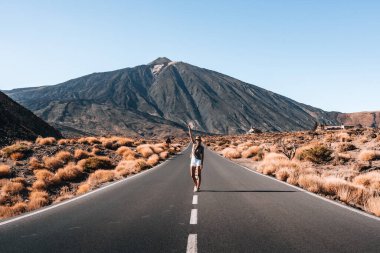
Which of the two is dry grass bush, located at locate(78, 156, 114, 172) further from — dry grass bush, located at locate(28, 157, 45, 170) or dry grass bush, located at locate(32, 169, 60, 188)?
dry grass bush, located at locate(32, 169, 60, 188)

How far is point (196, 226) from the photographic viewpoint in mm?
7484

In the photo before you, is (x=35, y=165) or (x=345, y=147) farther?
(x=345, y=147)

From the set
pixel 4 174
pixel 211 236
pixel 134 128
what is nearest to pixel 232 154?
pixel 4 174

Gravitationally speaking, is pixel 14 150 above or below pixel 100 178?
above

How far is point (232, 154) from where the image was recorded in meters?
41.5

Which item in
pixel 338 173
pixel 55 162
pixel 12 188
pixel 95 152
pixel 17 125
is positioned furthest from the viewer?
pixel 17 125

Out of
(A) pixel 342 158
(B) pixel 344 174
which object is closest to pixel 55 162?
(B) pixel 344 174

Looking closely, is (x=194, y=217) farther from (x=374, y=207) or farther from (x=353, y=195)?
(x=353, y=195)

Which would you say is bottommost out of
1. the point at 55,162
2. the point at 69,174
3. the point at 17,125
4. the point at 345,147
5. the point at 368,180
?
the point at 69,174

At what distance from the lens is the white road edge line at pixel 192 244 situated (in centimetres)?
570

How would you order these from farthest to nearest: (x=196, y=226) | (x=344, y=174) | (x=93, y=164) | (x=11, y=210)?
(x=93, y=164) < (x=344, y=174) < (x=11, y=210) < (x=196, y=226)

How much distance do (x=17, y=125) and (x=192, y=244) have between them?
4599cm

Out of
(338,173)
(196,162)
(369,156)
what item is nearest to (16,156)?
(196,162)

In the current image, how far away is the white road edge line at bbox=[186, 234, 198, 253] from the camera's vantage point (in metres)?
5.70
